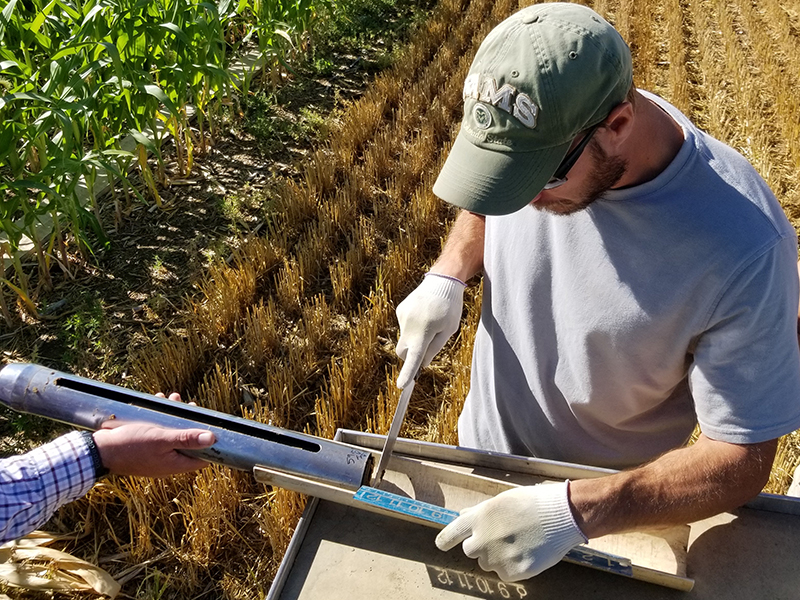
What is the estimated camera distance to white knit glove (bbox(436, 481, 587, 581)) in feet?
4.31

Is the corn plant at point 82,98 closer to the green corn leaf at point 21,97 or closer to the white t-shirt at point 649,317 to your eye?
the green corn leaf at point 21,97

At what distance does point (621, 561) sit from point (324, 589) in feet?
1.79

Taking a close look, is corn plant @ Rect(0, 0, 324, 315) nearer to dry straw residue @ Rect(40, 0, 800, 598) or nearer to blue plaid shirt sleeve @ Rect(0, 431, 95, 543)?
dry straw residue @ Rect(40, 0, 800, 598)

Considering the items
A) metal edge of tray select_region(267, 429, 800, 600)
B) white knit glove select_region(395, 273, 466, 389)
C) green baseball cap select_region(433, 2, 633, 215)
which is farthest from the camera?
white knit glove select_region(395, 273, 466, 389)

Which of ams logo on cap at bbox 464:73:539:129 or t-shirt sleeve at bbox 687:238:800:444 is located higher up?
ams logo on cap at bbox 464:73:539:129

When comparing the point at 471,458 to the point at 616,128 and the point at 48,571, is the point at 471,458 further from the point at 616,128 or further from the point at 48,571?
the point at 48,571

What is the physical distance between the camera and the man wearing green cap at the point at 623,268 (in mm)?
1295

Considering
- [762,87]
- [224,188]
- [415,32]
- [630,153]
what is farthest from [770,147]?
[630,153]

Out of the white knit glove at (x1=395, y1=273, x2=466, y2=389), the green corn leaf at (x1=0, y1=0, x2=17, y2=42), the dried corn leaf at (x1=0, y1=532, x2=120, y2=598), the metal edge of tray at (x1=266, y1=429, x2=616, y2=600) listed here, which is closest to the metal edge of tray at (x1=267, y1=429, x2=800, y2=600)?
the metal edge of tray at (x1=266, y1=429, x2=616, y2=600)

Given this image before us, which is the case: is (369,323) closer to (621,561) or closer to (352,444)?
(352,444)

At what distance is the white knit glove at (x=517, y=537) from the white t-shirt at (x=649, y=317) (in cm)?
32

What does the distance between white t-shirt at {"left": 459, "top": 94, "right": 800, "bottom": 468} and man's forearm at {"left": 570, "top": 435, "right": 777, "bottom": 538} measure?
43 millimetres

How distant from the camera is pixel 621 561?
4.11 ft

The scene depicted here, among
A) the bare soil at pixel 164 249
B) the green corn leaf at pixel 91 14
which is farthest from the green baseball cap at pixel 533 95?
the green corn leaf at pixel 91 14
